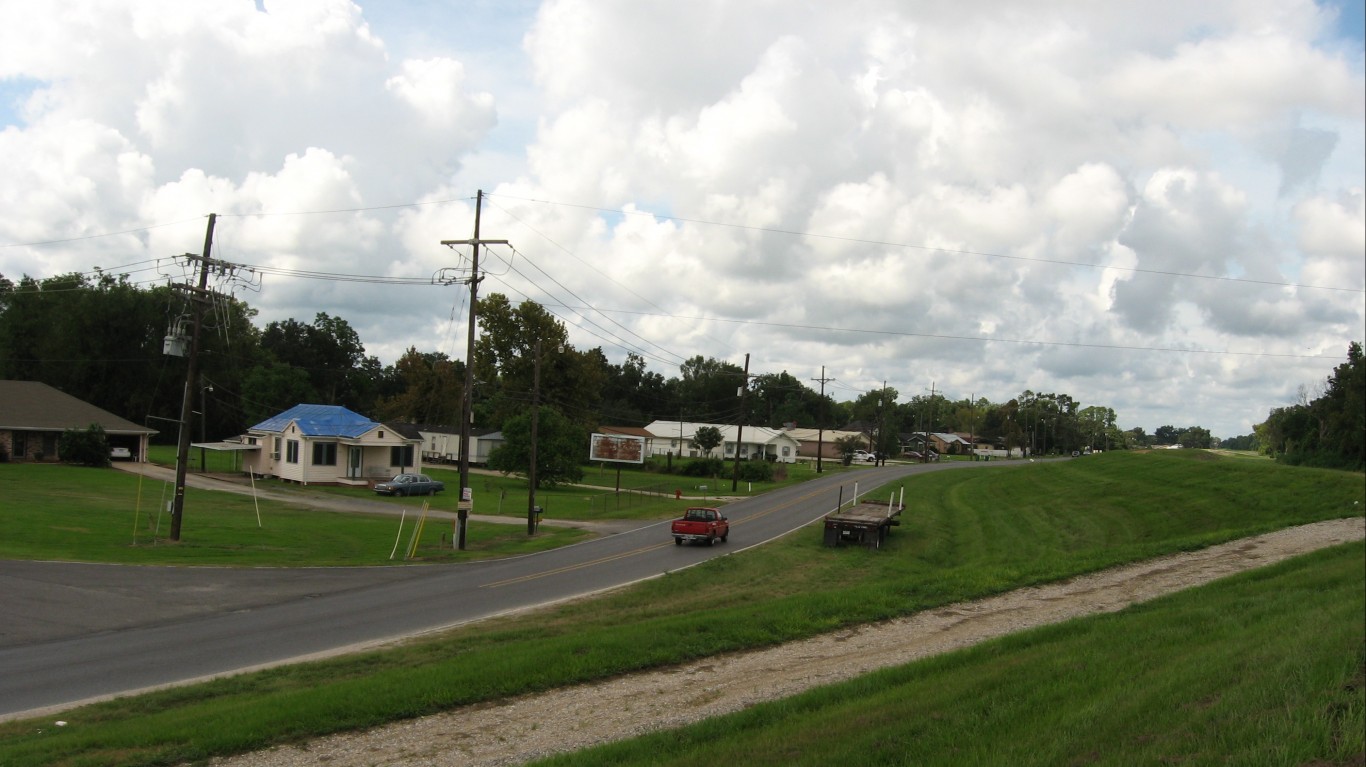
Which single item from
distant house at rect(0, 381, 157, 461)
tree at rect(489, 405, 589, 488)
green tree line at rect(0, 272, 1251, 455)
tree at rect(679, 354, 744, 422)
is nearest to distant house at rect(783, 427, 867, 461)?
tree at rect(679, 354, 744, 422)

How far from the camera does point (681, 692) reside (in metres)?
12.4

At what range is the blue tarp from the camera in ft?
210

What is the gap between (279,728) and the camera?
10797 millimetres

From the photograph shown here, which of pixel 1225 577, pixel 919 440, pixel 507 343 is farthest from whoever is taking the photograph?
pixel 919 440

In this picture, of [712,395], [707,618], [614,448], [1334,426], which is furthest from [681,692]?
[712,395]

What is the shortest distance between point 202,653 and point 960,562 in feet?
76.4

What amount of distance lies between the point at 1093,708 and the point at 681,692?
17.6ft

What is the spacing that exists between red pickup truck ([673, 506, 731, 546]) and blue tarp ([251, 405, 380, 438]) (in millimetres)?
34792

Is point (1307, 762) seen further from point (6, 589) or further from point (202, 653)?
point (6, 589)

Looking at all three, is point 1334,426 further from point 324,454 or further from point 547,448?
point 324,454

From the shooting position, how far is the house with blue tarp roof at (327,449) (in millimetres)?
63562

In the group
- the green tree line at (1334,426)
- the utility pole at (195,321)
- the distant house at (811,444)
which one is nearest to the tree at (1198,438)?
the distant house at (811,444)

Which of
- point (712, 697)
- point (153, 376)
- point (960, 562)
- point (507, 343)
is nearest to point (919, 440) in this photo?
point (507, 343)

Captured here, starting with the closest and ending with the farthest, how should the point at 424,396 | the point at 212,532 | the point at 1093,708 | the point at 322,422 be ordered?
the point at 1093,708 < the point at 212,532 < the point at 322,422 < the point at 424,396
